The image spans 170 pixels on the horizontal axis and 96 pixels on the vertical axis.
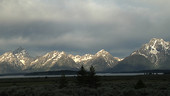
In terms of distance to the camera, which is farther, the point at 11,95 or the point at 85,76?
the point at 85,76

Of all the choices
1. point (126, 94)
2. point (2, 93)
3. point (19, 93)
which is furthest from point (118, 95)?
point (2, 93)

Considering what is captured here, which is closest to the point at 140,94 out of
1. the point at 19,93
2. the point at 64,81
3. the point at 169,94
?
the point at 169,94

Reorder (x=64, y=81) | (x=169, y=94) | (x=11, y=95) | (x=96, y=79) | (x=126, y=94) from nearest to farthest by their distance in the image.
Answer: (x=169, y=94) < (x=126, y=94) < (x=11, y=95) < (x=96, y=79) < (x=64, y=81)

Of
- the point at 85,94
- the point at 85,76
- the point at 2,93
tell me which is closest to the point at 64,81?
the point at 85,76

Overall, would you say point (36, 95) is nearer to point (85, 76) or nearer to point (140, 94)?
point (140, 94)

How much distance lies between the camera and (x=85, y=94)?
3625cm

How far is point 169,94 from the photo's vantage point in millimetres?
33125

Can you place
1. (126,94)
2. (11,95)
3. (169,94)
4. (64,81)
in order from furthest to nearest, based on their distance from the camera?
(64,81), (11,95), (126,94), (169,94)

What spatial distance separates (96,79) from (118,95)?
21.6 metres

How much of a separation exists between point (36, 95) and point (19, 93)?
5090 mm

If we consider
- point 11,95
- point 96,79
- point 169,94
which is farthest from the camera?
point 96,79

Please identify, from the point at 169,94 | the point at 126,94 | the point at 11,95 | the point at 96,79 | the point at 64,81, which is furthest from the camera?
the point at 64,81

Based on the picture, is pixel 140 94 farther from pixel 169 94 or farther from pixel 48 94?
pixel 48 94

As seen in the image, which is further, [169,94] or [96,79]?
[96,79]
